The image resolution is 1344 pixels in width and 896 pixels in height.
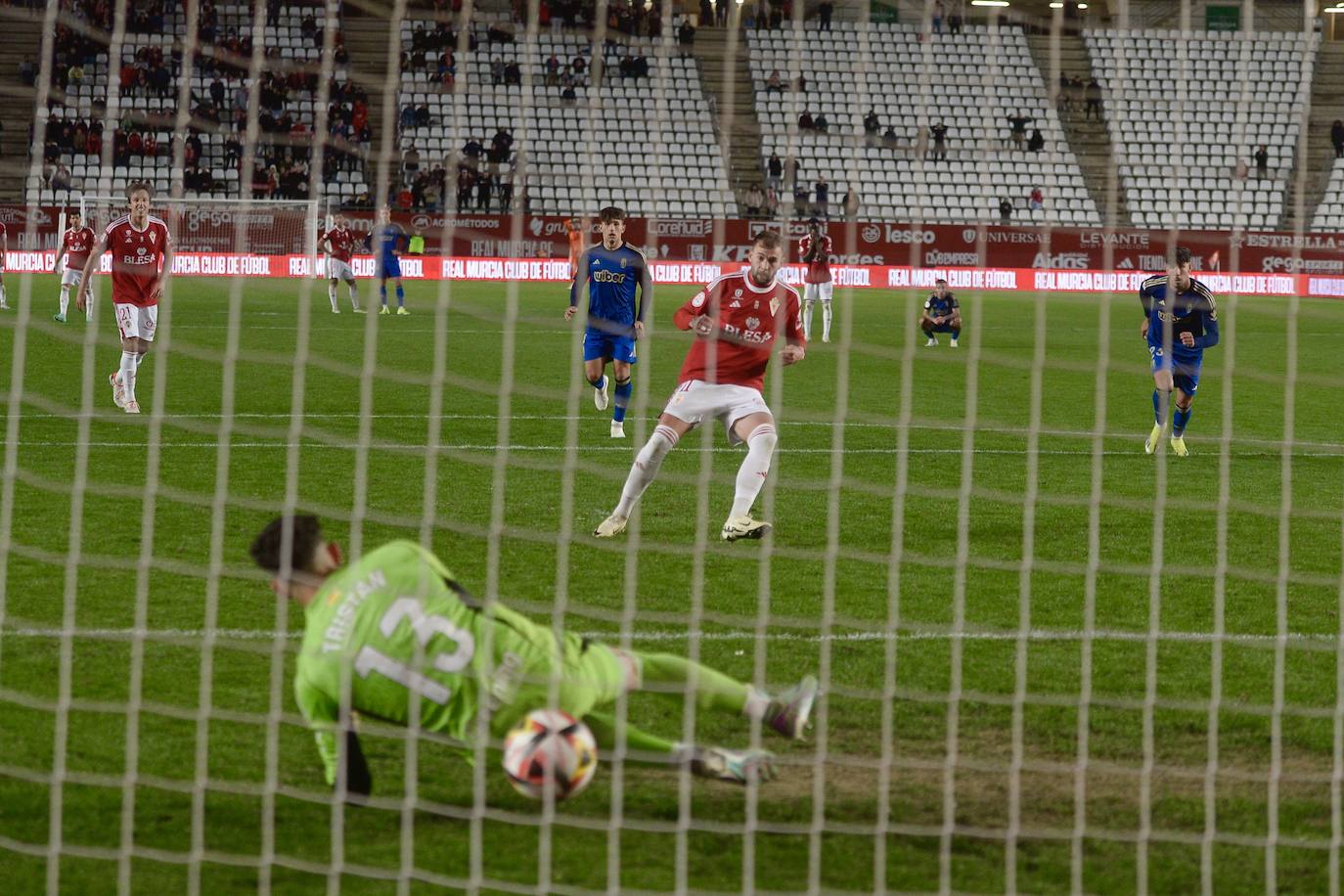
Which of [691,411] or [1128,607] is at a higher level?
[691,411]

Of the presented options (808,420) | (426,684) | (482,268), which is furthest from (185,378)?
(482,268)

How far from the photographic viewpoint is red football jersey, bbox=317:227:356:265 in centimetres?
2744

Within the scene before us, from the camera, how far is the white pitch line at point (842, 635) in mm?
6848

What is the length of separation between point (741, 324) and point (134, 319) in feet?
21.0

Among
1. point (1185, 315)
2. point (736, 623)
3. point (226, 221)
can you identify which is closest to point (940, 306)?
point (1185, 315)

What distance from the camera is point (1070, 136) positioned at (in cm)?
3700

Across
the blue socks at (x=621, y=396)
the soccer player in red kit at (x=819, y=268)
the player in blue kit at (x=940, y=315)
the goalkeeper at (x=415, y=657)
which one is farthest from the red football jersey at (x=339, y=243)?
the goalkeeper at (x=415, y=657)

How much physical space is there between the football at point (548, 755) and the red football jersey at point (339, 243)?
2352 centimetres

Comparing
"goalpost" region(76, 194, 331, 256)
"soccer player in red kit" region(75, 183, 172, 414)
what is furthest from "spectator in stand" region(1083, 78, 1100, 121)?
"soccer player in red kit" region(75, 183, 172, 414)

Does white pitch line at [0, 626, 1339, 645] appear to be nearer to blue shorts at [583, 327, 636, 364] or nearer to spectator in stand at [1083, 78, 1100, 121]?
blue shorts at [583, 327, 636, 364]

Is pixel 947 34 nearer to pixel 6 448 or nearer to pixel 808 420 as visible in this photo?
pixel 808 420

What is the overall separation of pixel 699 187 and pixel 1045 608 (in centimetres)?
2774

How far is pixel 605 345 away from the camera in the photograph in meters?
13.6

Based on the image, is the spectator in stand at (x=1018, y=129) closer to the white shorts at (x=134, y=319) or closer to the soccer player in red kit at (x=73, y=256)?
the soccer player in red kit at (x=73, y=256)
